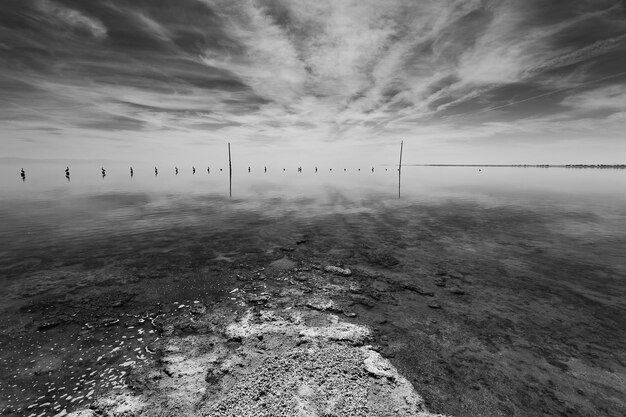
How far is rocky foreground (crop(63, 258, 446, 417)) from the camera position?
19.4ft

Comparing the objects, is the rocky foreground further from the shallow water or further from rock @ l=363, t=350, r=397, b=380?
the shallow water

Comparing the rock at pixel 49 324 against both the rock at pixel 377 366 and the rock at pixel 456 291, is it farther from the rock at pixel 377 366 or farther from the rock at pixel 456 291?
the rock at pixel 456 291

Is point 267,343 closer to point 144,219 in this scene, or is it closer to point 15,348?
point 15,348

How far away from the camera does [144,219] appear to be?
2647 cm

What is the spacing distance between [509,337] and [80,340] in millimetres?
12843

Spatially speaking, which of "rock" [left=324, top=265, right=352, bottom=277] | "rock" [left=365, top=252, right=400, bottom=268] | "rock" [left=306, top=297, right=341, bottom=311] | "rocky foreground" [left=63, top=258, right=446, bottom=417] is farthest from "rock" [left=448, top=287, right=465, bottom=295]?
"rock" [left=306, top=297, right=341, bottom=311]

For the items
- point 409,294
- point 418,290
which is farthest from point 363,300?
point 418,290

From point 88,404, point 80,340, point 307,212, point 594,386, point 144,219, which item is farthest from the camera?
point 307,212

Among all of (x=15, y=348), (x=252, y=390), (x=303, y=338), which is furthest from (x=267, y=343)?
(x=15, y=348)

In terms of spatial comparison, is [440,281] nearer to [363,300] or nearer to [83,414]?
[363,300]

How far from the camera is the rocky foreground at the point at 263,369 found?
5.91 m

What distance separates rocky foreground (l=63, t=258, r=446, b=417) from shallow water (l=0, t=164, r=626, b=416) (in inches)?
29.4

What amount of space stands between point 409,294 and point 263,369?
6.95 m

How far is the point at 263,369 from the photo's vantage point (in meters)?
6.86
